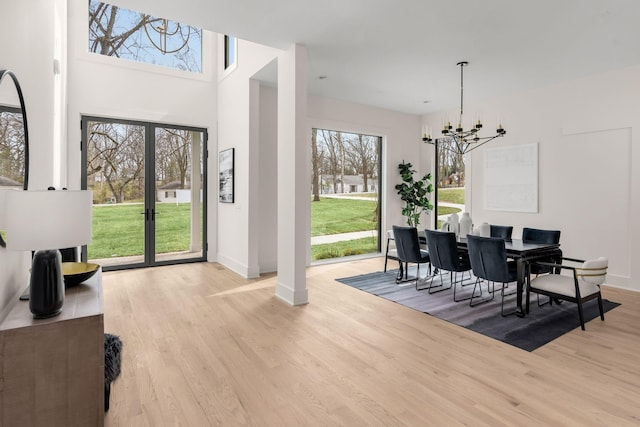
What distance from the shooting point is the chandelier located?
15.1 ft

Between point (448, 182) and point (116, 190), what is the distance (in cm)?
630

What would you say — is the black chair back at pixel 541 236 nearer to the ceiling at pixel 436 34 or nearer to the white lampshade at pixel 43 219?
the ceiling at pixel 436 34

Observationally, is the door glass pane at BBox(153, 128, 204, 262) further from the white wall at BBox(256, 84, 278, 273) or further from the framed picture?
the white wall at BBox(256, 84, 278, 273)

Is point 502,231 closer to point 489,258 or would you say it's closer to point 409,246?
point 409,246

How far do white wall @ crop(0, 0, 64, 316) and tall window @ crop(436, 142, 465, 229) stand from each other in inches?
257

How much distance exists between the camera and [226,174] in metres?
6.10

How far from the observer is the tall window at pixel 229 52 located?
5944 mm

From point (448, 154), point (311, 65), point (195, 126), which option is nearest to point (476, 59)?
point (311, 65)

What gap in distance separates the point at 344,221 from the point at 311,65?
10.4 feet

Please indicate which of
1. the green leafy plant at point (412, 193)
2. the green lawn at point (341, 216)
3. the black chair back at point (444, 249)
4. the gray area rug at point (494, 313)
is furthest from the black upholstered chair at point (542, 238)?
the green lawn at point (341, 216)

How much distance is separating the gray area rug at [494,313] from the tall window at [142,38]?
16.2 ft

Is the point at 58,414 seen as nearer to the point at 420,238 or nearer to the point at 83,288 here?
the point at 83,288

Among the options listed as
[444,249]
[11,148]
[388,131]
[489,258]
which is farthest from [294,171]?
[388,131]

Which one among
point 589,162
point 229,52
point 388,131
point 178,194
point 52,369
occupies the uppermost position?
point 229,52
